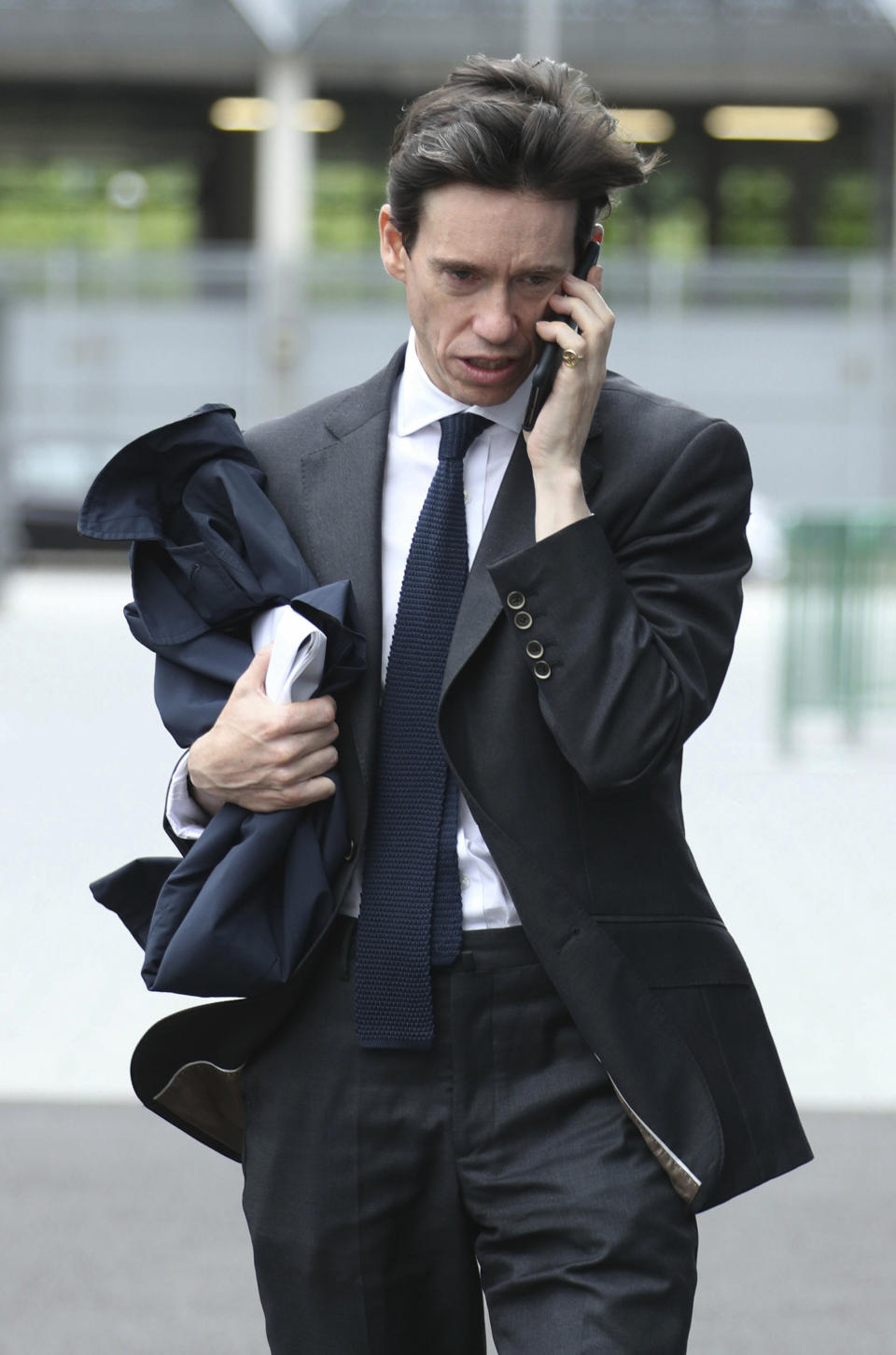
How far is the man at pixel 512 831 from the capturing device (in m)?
2.55

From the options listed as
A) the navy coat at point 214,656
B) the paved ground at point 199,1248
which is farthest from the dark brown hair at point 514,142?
the paved ground at point 199,1248

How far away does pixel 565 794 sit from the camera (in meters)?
2.62

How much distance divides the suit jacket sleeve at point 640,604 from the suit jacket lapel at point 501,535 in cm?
5

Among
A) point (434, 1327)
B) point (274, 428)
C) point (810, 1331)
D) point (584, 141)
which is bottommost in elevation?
point (810, 1331)

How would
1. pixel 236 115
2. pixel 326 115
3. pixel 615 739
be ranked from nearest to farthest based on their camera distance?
pixel 615 739 → pixel 326 115 → pixel 236 115

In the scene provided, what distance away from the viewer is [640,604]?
103 inches

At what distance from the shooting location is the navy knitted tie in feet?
8.63

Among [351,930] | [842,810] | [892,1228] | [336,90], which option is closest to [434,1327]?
[351,930]

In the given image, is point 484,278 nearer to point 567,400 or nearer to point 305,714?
point 567,400

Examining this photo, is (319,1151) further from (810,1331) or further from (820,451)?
(820,451)

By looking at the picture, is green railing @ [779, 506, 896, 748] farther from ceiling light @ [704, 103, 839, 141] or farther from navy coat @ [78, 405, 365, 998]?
ceiling light @ [704, 103, 839, 141]

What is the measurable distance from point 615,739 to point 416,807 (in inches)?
11.4

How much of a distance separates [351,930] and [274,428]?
0.66 m

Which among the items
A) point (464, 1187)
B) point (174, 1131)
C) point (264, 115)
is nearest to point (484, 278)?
point (464, 1187)
